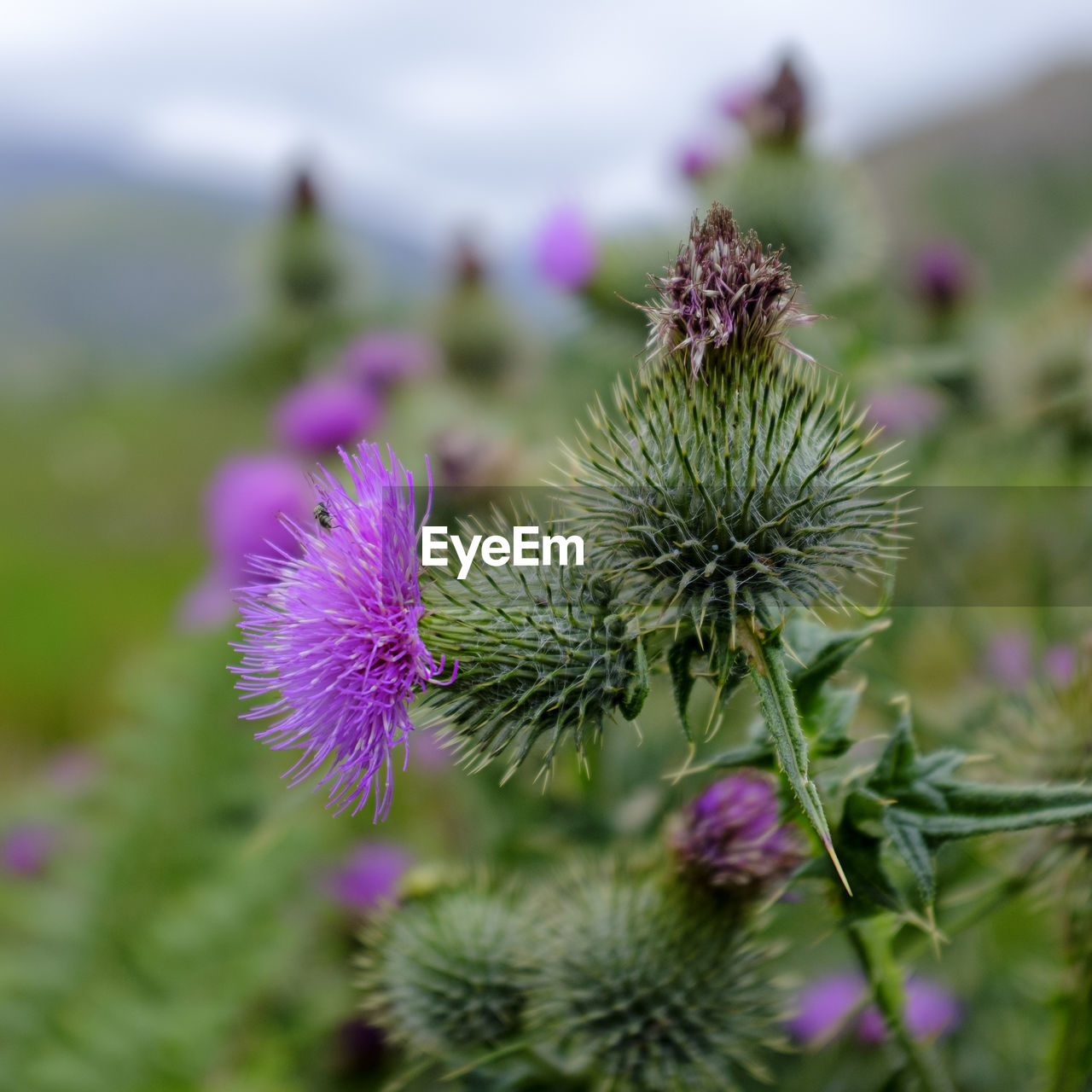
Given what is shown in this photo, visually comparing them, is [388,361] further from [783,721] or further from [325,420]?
[783,721]

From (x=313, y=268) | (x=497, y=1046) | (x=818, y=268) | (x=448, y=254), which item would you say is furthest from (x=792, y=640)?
(x=313, y=268)

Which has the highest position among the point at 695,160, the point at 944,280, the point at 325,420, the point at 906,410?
the point at 695,160

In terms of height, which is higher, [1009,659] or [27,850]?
[1009,659]

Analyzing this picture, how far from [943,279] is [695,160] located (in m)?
2.08

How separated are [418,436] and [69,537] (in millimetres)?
37447

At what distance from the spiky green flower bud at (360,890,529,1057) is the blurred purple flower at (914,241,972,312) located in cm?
632

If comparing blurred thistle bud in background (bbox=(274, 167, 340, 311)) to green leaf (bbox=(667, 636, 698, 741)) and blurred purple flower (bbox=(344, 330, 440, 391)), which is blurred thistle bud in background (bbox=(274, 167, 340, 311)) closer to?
blurred purple flower (bbox=(344, 330, 440, 391))

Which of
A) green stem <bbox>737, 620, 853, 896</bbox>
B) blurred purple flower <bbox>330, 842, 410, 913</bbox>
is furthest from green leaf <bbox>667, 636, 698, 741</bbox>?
blurred purple flower <bbox>330, 842, 410, 913</bbox>

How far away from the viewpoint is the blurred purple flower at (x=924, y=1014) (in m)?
3.85

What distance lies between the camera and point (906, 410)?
254 inches

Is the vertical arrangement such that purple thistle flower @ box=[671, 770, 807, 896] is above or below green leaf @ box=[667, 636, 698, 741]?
below

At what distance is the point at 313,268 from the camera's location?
909 centimetres

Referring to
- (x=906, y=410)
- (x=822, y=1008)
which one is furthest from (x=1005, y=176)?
(x=822, y=1008)

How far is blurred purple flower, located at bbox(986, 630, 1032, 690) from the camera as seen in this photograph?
4470 mm
